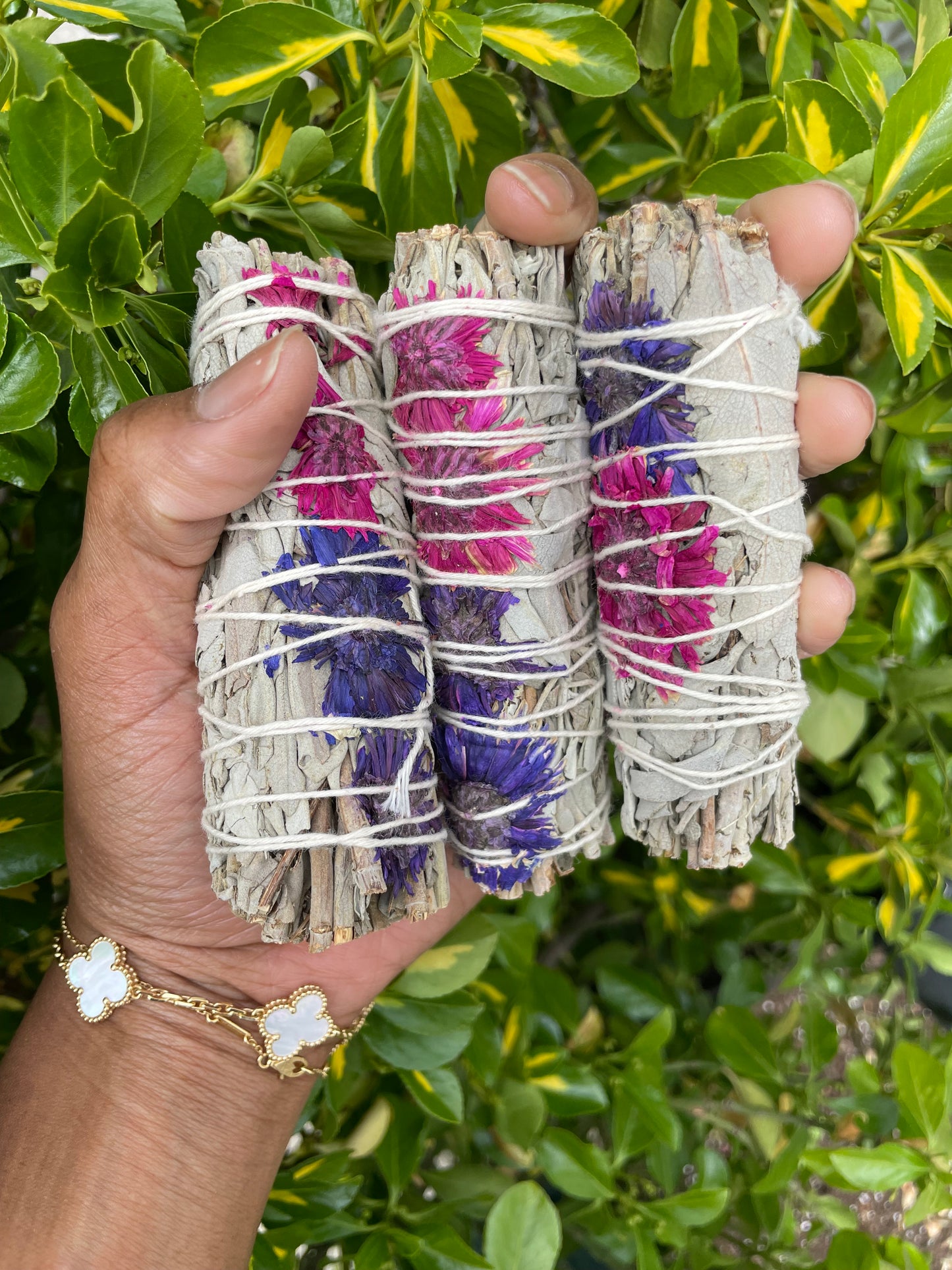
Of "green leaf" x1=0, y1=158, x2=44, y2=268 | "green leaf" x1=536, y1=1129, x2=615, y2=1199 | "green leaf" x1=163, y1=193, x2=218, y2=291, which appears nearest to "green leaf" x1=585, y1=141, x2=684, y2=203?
"green leaf" x1=163, y1=193, x2=218, y2=291

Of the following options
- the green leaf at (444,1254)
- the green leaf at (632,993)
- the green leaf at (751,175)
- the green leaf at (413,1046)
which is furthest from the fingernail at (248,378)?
the green leaf at (632,993)

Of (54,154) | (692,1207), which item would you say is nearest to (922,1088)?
(692,1207)

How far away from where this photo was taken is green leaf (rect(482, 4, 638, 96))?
507 mm

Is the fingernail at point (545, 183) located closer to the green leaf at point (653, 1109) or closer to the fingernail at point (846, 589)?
the fingernail at point (846, 589)

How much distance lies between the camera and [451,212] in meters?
0.58

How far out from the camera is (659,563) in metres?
0.55

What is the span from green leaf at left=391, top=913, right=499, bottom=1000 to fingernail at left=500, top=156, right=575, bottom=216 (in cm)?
58

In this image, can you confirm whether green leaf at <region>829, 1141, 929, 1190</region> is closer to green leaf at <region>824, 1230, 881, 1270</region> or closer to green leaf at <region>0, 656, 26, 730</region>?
green leaf at <region>824, 1230, 881, 1270</region>

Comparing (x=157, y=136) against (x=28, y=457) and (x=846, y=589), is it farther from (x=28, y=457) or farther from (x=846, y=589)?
(x=846, y=589)

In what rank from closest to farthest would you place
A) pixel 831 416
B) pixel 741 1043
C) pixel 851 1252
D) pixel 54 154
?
1. pixel 54 154
2. pixel 831 416
3. pixel 851 1252
4. pixel 741 1043

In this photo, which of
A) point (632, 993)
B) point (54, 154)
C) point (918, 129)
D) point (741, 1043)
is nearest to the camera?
point (54, 154)

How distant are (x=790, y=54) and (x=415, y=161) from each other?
29 cm

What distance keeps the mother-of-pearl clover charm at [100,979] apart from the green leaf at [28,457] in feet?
1.24

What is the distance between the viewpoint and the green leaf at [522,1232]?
25.9 inches
